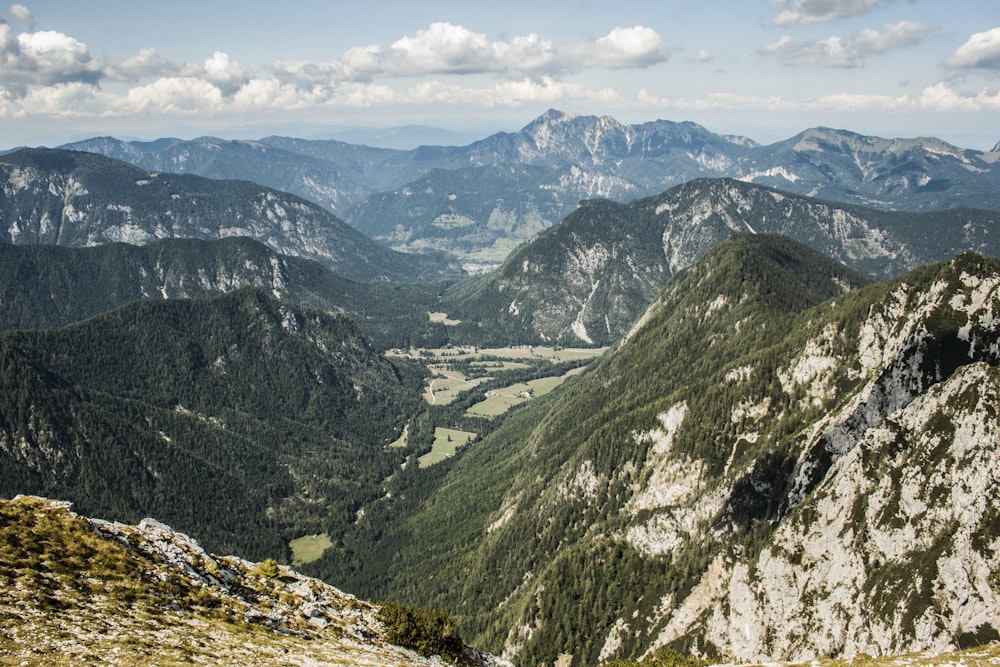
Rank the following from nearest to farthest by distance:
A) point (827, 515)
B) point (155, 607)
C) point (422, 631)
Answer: point (155, 607), point (422, 631), point (827, 515)

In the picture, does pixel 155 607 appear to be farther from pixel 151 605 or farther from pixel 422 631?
pixel 422 631

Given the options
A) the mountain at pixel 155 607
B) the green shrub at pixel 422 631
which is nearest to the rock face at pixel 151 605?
the mountain at pixel 155 607

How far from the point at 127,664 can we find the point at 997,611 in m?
115

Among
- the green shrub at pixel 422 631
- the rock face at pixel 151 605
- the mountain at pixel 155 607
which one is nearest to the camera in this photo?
the mountain at pixel 155 607

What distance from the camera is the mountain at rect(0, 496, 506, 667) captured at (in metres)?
53.8

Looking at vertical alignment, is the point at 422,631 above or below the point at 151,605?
below

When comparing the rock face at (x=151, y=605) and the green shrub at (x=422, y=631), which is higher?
the rock face at (x=151, y=605)

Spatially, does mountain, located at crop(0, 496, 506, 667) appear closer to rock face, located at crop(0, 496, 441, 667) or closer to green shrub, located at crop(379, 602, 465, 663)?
rock face, located at crop(0, 496, 441, 667)

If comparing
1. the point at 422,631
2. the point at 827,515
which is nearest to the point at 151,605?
the point at 422,631

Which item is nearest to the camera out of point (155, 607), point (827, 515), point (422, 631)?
point (155, 607)

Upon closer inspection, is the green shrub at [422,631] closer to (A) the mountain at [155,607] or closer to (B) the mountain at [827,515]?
(A) the mountain at [155,607]

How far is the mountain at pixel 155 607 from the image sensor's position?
176 ft

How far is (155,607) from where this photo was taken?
64000 millimetres

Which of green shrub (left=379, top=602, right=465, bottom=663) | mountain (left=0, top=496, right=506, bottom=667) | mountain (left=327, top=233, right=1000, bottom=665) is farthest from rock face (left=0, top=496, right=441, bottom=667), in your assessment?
mountain (left=327, top=233, right=1000, bottom=665)
